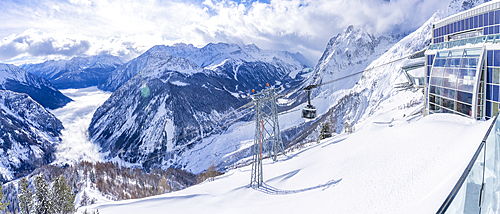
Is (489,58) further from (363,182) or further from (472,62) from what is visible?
(363,182)

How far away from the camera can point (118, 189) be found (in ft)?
255

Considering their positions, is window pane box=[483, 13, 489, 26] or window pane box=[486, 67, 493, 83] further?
window pane box=[483, 13, 489, 26]

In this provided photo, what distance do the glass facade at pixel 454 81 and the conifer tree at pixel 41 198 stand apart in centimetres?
3891

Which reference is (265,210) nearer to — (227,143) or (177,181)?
(177,181)

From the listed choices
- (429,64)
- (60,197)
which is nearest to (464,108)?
(429,64)

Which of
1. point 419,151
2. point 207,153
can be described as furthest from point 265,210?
point 207,153

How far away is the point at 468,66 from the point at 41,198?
133 ft

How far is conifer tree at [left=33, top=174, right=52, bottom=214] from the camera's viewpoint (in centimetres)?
1761

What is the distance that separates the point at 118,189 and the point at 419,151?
86997 millimetres

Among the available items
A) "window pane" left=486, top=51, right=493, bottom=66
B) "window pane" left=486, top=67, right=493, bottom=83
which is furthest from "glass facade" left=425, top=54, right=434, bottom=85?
"window pane" left=486, top=67, right=493, bottom=83

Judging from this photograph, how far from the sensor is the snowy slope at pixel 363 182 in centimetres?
1097

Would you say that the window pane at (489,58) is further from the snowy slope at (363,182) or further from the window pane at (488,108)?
the snowy slope at (363,182)

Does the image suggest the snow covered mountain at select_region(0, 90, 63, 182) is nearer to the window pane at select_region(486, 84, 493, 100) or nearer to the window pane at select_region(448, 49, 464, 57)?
the window pane at select_region(448, 49, 464, 57)

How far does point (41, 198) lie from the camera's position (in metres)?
17.9
